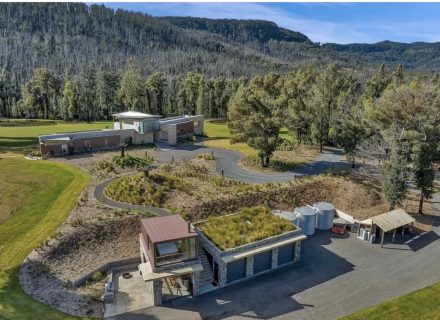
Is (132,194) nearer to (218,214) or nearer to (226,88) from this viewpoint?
(218,214)

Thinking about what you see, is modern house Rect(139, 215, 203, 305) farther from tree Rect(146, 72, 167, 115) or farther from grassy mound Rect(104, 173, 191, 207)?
tree Rect(146, 72, 167, 115)

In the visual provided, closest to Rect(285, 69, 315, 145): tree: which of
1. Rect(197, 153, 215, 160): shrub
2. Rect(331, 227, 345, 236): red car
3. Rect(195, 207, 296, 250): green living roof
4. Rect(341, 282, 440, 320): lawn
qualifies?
Rect(197, 153, 215, 160): shrub

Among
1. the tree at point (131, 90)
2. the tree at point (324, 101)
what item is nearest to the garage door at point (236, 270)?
the tree at point (324, 101)

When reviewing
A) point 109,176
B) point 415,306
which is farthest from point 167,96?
point 415,306

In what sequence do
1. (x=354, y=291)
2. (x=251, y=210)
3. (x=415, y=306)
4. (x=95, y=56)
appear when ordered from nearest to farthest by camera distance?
1. (x=415, y=306)
2. (x=354, y=291)
3. (x=251, y=210)
4. (x=95, y=56)

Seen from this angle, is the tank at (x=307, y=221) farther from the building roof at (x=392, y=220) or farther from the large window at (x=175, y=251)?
the large window at (x=175, y=251)

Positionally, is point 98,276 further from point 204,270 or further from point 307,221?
point 307,221
